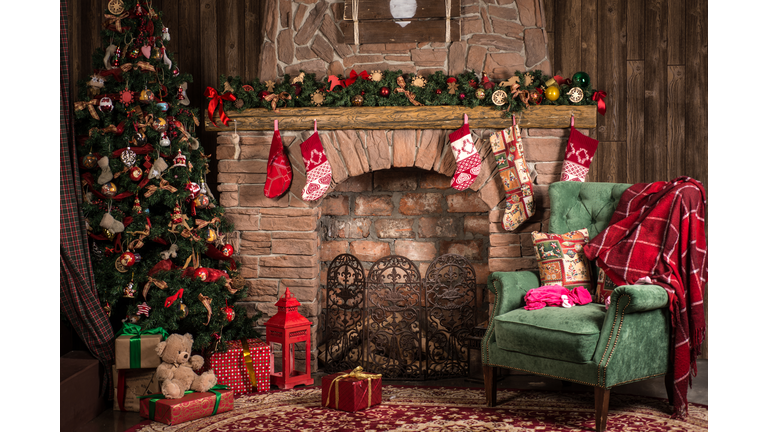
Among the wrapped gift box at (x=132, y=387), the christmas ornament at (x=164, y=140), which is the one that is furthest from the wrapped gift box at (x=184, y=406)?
the christmas ornament at (x=164, y=140)

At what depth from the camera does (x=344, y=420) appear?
2.74m

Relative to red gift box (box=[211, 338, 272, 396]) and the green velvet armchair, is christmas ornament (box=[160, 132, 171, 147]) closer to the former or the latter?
red gift box (box=[211, 338, 272, 396])

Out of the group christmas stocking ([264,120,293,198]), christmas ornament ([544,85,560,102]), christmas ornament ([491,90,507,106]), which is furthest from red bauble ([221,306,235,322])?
christmas ornament ([544,85,560,102])

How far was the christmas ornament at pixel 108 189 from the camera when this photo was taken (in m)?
3.02

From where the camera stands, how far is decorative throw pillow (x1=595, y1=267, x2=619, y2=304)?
294 cm

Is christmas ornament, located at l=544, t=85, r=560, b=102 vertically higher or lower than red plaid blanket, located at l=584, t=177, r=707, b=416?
higher

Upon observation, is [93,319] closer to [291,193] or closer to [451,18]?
[291,193]

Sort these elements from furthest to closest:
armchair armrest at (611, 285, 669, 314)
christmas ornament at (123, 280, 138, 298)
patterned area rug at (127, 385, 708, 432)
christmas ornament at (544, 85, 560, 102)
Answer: christmas ornament at (544, 85, 560, 102) < christmas ornament at (123, 280, 138, 298) < patterned area rug at (127, 385, 708, 432) < armchair armrest at (611, 285, 669, 314)

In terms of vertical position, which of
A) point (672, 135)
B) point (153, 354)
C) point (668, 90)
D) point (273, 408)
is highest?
point (668, 90)

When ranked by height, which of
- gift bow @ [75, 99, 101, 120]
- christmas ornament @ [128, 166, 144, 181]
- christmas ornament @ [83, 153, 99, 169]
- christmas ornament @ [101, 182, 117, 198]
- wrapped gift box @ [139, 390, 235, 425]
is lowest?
wrapped gift box @ [139, 390, 235, 425]

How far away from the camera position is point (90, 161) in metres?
3.05

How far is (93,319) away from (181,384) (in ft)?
1.82

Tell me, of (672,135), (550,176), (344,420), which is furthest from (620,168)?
(344,420)

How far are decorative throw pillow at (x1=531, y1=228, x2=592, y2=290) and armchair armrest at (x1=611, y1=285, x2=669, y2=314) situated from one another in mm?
496
